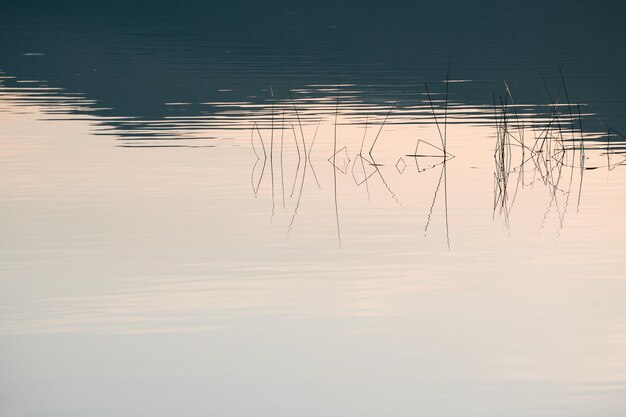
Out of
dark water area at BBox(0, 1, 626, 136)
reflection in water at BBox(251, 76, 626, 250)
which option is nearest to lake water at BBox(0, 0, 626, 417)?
reflection in water at BBox(251, 76, 626, 250)

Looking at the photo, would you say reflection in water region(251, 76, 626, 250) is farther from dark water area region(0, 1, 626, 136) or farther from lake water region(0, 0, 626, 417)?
dark water area region(0, 1, 626, 136)

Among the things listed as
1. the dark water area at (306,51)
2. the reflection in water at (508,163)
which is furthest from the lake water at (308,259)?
the dark water area at (306,51)

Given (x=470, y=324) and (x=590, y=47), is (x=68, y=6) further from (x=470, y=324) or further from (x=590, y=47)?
(x=470, y=324)

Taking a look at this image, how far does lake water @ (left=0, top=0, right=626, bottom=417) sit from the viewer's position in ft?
25.3

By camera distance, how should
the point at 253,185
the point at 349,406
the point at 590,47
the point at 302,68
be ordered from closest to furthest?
the point at 349,406 < the point at 253,185 < the point at 302,68 < the point at 590,47

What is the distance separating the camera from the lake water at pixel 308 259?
772cm

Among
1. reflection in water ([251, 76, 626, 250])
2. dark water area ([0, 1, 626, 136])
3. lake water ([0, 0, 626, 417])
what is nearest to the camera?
lake water ([0, 0, 626, 417])

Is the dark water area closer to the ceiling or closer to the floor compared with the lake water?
closer to the ceiling

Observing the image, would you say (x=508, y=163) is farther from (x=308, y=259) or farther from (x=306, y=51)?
(x=306, y=51)

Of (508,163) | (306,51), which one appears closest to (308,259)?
(508,163)

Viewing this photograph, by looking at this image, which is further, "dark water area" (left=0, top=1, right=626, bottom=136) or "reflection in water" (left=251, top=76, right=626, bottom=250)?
"dark water area" (left=0, top=1, right=626, bottom=136)

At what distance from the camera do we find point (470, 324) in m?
8.91

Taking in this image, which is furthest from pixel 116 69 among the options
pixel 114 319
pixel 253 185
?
pixel 114 319

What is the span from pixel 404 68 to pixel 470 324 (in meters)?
27.8
